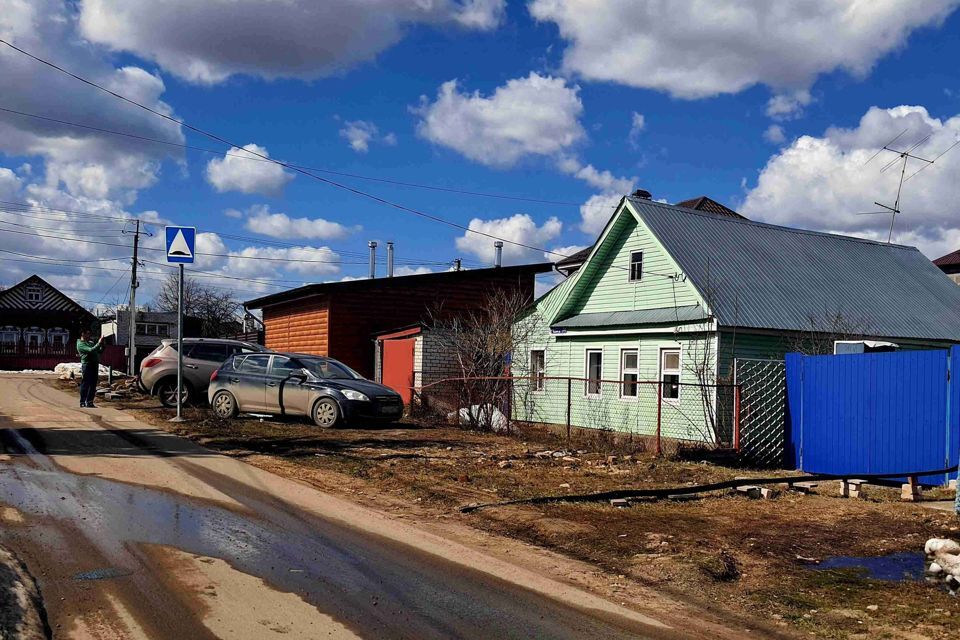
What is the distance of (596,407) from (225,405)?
876cm

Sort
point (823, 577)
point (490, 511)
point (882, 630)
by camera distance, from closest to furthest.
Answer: point (882, 630) < point (823, 577) < point (490, 511)

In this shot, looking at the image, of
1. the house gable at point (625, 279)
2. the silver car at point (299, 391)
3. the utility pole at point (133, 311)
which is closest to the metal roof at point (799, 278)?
the house gable at point (625, 279)

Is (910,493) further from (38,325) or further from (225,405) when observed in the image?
(38,325)

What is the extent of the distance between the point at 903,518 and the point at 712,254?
1141 centimetres

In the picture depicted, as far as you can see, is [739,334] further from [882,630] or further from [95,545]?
[95,545]

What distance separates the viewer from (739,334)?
57.0 feet

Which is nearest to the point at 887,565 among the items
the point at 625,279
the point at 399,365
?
the point at 625,279

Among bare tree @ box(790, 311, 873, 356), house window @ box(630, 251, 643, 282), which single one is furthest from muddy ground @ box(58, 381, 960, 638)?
house window @ box(630, 251, 643, 282)

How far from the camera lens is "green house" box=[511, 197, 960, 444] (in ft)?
57.1

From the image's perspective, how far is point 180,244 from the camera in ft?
48.3

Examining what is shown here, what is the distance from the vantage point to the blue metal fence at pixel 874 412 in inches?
460

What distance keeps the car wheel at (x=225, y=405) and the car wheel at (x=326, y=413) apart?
76.1 inches

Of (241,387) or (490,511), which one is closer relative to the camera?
(490,511)

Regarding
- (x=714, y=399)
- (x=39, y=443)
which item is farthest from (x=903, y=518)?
(x=39, y=443)
